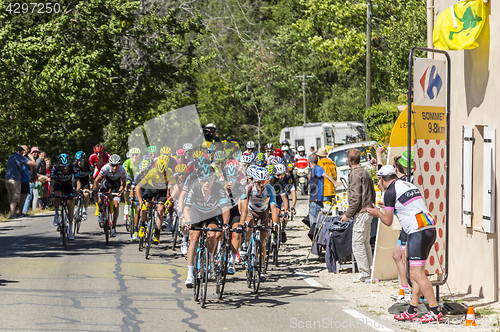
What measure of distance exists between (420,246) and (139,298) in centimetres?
388

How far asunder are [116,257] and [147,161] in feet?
7.62

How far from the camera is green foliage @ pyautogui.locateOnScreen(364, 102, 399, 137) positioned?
25.4 m

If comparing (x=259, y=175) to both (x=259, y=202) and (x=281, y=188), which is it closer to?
(x=259, y=202)

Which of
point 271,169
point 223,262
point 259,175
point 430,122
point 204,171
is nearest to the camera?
point 223,262

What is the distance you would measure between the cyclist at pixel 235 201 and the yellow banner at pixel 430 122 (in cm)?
265

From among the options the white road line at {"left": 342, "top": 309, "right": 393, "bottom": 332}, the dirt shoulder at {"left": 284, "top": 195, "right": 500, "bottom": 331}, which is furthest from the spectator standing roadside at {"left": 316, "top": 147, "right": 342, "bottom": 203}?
the white road line at {"left": 342, "top": 309, "right": 393, "bottom": 332}

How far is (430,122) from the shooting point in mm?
9047

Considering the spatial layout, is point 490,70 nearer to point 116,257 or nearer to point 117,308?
point 117,308

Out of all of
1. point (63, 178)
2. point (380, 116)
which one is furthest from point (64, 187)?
point (380, 116)

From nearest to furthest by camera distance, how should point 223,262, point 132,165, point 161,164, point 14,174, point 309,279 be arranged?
point 223,262, point 309,279, point 161,164, point 132,165, point 14,174

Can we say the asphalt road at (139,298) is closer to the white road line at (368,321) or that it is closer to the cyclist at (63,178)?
the white road line at (368,321)

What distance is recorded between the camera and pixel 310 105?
58.1 metres

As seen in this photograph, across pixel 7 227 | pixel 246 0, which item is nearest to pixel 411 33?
pixel 7 227

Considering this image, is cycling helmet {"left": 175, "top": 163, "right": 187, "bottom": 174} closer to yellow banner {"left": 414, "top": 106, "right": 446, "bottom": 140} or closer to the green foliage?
yellow banner {"left": 414, "top": 106, "right": 446, "bottom": 140}
